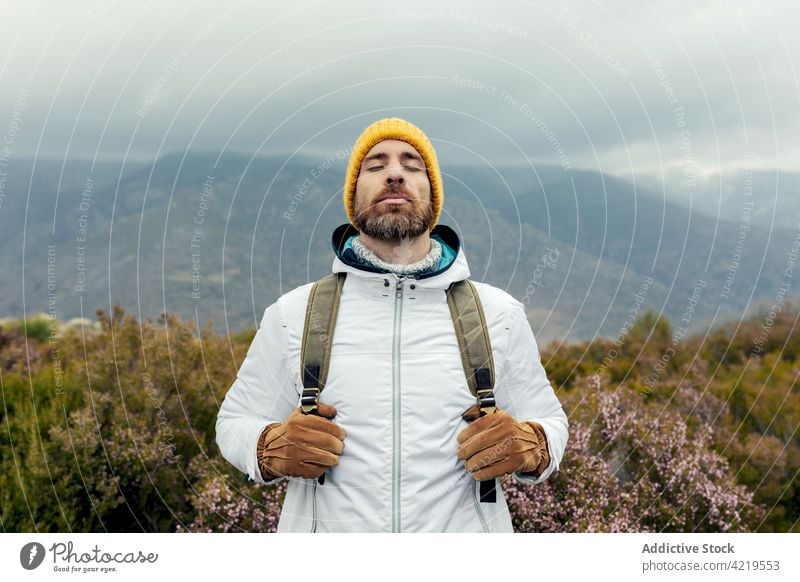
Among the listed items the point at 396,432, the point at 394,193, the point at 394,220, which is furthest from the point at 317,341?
the point at 394,193

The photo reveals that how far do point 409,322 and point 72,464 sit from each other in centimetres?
432

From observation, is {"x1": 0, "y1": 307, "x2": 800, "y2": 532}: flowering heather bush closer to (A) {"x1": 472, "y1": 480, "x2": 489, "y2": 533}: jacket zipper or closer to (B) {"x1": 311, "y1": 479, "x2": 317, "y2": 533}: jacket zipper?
(A) {"x1": 472, "y1": 480, "x2": 489, "y2": 533}: jacket zipper

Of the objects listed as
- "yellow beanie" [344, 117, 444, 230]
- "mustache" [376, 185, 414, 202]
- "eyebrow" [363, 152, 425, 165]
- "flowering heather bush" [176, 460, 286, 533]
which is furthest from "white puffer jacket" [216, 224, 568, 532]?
"flowering heather bush" [176, 460, 286, 533]

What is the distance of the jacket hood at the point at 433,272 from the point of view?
3.62 m

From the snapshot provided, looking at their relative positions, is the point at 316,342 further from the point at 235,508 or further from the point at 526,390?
the point at 235,508

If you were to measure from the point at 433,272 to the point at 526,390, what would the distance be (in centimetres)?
81

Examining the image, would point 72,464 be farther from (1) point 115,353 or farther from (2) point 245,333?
(2) point 245,333

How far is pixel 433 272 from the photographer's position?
3611 millimetres

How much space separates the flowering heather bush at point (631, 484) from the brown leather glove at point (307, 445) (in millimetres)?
2581

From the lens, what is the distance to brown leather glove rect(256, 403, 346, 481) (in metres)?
3.36

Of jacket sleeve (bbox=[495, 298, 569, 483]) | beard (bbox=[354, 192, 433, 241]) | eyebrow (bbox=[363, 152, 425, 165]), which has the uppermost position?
eyebrow (bbox=[363, 152, 425, 165])

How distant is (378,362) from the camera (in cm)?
352

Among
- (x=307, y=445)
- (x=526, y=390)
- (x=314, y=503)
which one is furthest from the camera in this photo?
(x=526, y=390)
